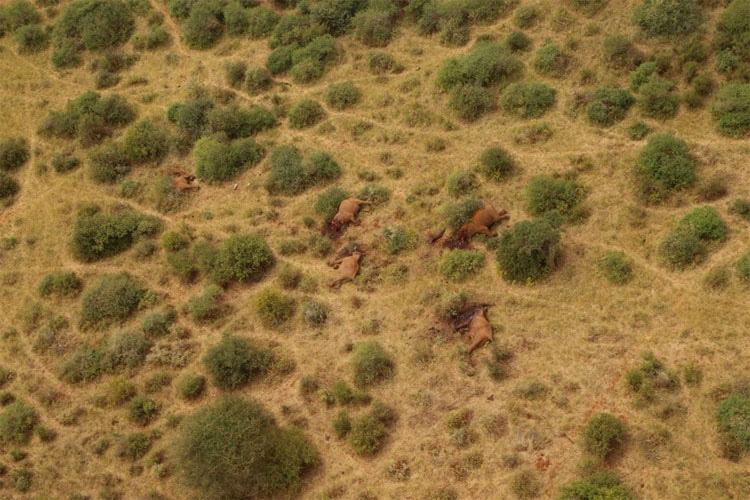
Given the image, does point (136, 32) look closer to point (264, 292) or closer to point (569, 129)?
point (264, 292)

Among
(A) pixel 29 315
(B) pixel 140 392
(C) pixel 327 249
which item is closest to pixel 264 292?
(C) pixel 327 249

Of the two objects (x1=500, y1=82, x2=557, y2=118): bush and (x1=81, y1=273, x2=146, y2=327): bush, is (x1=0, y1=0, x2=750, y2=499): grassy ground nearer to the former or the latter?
(x1=500, y1=82, x2=557, y2=118): bush

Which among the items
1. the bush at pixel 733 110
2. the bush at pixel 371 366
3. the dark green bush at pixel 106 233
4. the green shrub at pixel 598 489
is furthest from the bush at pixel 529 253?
the dark green bush at pixel 106 233

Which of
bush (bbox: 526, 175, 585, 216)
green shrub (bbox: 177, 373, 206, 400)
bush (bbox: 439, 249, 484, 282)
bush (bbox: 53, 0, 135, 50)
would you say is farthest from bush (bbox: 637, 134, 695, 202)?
bush (bbox: 53, 0, 135, 50)

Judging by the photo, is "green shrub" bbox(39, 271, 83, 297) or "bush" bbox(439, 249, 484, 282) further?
"green shrub" bbox(39, 271, 83, 297)

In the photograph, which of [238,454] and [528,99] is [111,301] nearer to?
[238,454]
